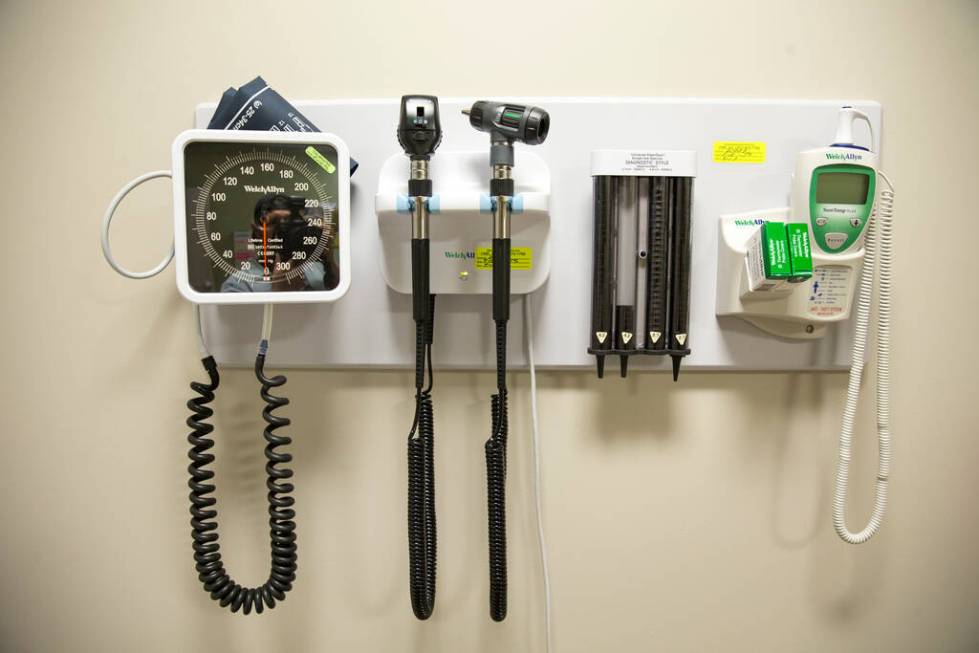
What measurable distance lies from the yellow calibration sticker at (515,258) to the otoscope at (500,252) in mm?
57

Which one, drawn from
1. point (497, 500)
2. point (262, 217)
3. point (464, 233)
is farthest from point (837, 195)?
point (262, 217)

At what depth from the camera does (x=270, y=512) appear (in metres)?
0.70

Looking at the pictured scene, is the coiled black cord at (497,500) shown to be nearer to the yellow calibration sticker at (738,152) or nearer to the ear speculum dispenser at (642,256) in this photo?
the ear speculum dispenser at (642,256)

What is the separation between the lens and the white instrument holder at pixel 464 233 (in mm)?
693

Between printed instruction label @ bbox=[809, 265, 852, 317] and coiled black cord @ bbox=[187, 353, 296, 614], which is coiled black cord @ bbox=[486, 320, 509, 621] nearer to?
coiled black cord @ bbox=[187, 353, 296, 614]

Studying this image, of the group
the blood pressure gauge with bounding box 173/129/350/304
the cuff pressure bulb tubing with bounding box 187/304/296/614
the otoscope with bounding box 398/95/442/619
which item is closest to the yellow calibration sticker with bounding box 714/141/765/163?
the otoscope with bounding box 398/95/442/619

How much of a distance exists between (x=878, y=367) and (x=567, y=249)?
1.45ft

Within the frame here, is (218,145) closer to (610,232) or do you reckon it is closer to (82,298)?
(82,298)

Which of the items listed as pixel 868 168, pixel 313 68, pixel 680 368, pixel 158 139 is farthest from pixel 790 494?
pixel 158 139

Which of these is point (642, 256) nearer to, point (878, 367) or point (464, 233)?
point (464, 233)

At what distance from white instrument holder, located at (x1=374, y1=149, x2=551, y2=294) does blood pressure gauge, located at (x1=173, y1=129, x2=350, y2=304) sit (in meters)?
0.08

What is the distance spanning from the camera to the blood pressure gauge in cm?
62

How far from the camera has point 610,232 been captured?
0.69 metres

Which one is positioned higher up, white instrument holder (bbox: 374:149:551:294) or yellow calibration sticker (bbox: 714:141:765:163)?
yellow calibration sticker (bbox: 714:141:765:163)
